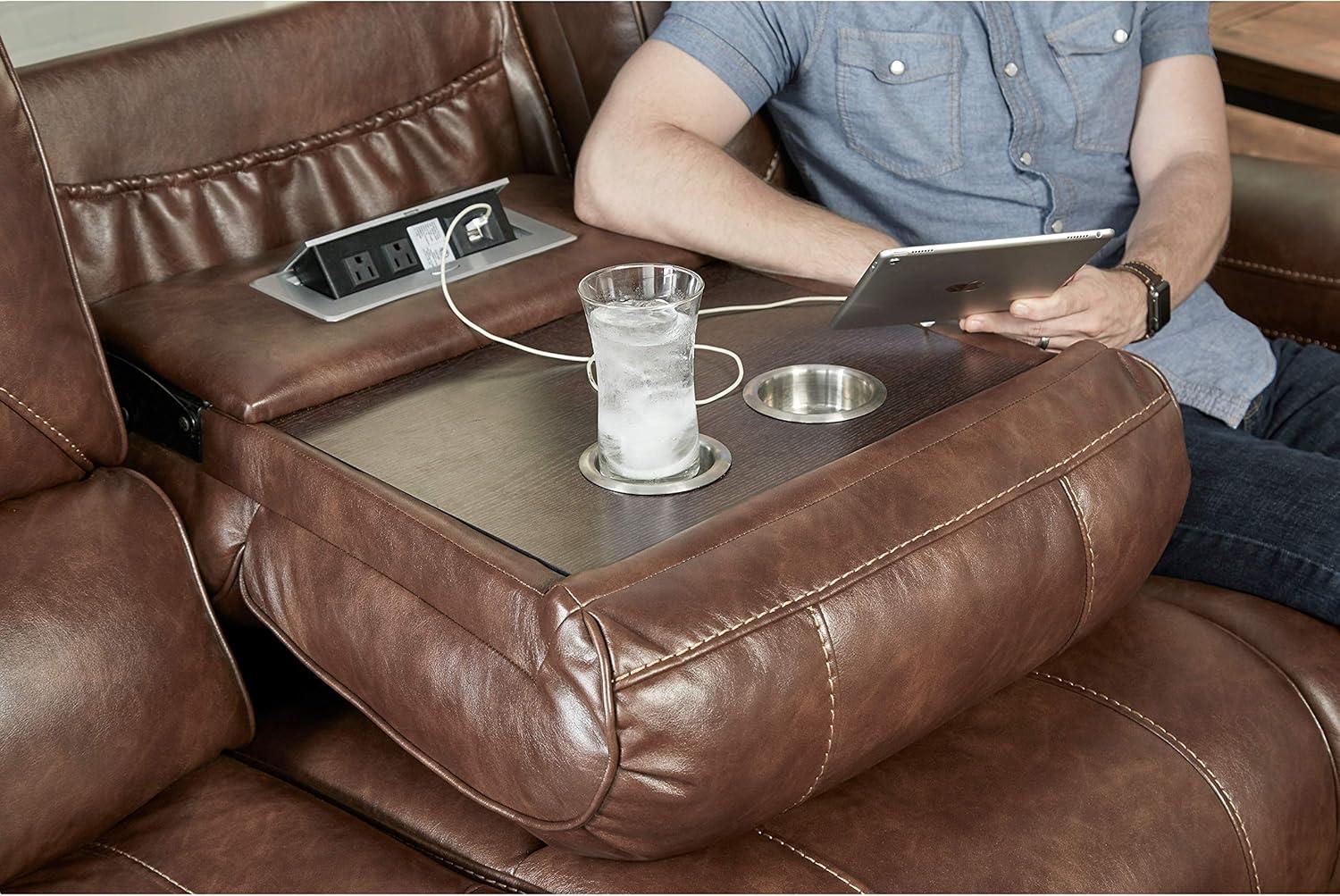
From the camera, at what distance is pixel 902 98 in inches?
62.1

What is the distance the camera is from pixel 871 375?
1.18 m

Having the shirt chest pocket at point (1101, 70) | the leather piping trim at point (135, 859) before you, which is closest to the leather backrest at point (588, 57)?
the shirt chest pocket at point (1101, 70)

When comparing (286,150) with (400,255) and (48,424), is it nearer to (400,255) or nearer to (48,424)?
(400,255)

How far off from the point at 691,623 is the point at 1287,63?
1.56 metres

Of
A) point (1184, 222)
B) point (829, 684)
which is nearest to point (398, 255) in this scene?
point (829, 684)

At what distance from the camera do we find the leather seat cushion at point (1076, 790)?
96 cm

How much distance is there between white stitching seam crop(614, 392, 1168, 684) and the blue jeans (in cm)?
24

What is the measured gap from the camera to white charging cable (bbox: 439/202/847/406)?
118 cm

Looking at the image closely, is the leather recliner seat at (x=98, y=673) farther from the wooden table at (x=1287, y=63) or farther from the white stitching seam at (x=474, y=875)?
the wooden table at (x=1287, y=63)

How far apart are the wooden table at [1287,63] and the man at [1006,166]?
0.29 m

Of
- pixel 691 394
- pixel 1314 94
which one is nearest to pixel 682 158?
pixel 691 394

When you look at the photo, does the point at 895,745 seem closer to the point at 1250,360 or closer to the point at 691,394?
the point at 691,394

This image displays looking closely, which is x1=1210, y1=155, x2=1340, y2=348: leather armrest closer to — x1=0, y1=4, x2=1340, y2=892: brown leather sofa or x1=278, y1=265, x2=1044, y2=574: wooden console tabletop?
x1=0, y1=4, x2=1340, y2=892: brown leather sofa

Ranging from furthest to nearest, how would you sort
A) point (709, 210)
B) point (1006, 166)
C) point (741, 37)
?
point (1006, 166) → point (741, 37) → point (709, 210)
